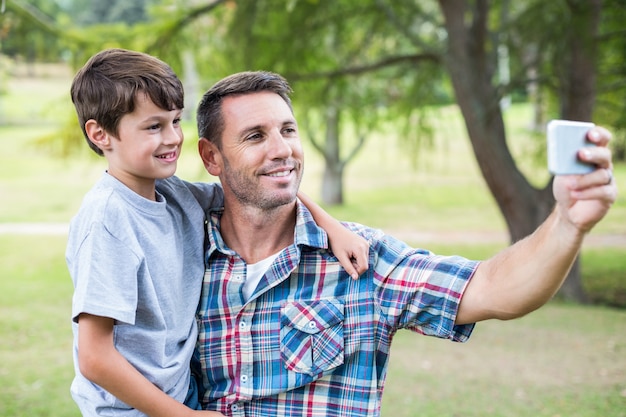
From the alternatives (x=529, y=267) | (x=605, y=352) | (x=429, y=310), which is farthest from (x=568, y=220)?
(x=605, y=352)

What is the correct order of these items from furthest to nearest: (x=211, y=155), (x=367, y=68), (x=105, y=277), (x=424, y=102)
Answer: (x=424, y=102) < (x=367, y=68) < (x=211, y=155) < (x=105, y=277)

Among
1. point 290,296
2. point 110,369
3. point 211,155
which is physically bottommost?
point 110,369

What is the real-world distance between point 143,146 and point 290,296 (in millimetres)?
543

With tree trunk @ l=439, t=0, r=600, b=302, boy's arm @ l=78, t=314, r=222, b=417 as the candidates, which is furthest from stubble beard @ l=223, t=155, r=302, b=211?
tree trunk @ l=439, t=0, r=600, b=302

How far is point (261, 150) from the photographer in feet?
6.86

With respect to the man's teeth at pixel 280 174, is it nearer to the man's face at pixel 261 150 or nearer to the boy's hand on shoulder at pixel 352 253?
the man's face at pixel 261 150

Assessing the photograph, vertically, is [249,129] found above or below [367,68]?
below

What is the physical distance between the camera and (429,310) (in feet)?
6.37

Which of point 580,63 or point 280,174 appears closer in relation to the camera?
point 280,174

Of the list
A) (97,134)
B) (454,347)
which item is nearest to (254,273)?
(97,134)

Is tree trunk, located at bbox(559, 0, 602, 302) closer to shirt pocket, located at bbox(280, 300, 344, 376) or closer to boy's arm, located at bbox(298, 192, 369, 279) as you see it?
boy's arm, located at bbox(298, 192, 369, 279)

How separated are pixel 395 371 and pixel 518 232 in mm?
3754

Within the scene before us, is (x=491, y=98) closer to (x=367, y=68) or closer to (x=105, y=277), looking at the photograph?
(x=367, y=68)

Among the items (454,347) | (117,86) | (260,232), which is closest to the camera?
(117,86)
